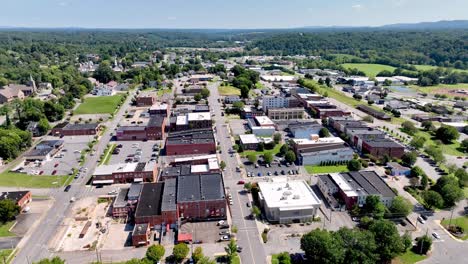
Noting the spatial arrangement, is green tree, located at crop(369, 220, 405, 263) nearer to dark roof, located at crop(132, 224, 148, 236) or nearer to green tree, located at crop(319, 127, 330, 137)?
dark roof, located at crop(132, 224, 148, 236)

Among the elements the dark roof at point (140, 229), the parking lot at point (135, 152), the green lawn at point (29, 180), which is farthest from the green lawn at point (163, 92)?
the dark roof at point (140, 229)

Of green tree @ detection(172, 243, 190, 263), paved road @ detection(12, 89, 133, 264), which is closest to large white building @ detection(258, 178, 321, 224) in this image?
green tree @ detection(172, 243, 190, 263)

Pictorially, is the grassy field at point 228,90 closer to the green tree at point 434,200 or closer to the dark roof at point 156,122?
the dark roof at point 156,122

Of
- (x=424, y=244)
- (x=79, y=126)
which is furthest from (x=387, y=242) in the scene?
(x=79, y=126)

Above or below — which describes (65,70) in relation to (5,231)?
above

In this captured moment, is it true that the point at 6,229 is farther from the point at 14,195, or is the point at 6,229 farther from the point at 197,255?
the point at 197,255

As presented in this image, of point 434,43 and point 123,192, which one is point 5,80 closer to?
point 123,192

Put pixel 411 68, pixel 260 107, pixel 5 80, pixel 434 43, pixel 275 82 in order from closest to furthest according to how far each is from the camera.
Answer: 1. pixel 260 107
2. pixel 5 80
3. pixel 275 82
4. pixel 411 68
5. pixel 434 43

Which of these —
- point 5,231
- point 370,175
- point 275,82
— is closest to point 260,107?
point 275,82
